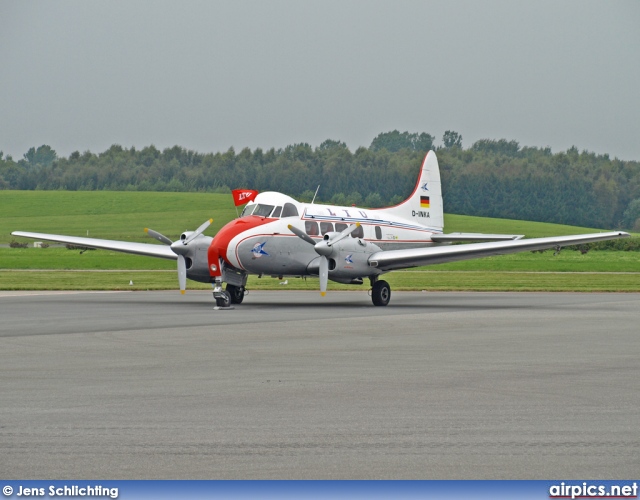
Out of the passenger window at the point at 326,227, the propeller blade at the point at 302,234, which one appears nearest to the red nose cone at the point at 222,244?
the propeller blade at the point at 302,234

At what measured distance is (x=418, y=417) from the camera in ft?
35.0

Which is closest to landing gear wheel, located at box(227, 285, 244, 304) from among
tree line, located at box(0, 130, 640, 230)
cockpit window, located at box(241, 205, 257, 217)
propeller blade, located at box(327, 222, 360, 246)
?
cockpit window, located at box(241, 205, 257, 217)

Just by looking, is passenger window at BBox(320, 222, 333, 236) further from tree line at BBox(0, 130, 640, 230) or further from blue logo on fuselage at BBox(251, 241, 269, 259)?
tree line at BBox(0, 130, 640, 230)

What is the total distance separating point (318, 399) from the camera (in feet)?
39.3

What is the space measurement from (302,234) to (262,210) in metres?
1.63

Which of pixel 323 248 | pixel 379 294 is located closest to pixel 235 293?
pixel 323 248

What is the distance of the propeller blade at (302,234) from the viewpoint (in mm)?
31569

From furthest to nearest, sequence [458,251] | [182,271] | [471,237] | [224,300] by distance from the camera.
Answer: [471,237]
[182,271]
[458,251]
[224,300]

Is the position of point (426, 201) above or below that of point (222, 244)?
above

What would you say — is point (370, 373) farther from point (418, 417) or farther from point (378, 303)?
point (378, 303)

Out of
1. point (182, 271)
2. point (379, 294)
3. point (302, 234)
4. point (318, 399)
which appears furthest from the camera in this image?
point (379, 294)

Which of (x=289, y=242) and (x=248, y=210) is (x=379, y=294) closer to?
(x=289, y=242)

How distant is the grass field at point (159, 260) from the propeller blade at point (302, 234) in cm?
1298

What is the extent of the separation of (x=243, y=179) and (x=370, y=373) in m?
117
